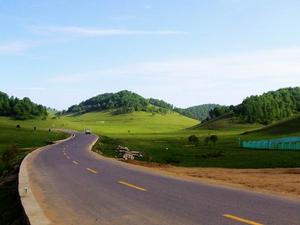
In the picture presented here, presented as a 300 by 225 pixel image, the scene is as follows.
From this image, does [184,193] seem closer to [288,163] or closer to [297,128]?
[288,163]

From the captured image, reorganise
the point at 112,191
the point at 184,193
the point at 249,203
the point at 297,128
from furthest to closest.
A: the point at 297,128
the point at 112,191
the point at 184,193
the point at 249,203

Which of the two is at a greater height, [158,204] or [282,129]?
[282,129]

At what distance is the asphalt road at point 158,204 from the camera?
12.0 metres

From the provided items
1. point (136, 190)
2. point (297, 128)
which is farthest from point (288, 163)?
point (297, 128)

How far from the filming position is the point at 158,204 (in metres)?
14.7

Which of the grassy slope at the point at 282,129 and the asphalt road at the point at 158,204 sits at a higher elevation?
the grassy slope at the point at 282,129

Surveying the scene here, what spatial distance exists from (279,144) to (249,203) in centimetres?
5606

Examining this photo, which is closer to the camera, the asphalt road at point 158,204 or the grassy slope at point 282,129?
the asphalt road at point 158,204

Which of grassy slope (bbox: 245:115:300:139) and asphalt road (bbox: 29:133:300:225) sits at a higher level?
grassy slope (bbox: 245:115:300:139)

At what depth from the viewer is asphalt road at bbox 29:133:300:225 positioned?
472 inches

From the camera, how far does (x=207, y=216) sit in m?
12.3

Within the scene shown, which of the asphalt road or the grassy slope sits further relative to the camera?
the grassy slope

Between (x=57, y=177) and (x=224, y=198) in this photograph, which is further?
(x=57, y=177)

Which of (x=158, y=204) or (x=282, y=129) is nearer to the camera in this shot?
(x=158, y=204)
